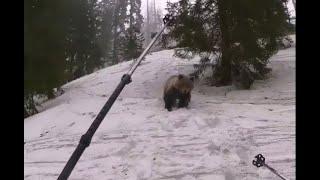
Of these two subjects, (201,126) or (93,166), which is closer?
(93,166)

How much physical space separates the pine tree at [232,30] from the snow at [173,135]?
3.38ft

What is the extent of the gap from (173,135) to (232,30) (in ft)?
18.4

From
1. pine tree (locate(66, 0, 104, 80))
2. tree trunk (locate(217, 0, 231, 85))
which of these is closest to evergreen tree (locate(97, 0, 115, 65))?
pine tree (locate(66, 0, 104, 80))

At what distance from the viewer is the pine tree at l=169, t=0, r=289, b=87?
14031 mm

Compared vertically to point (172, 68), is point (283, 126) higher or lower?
lower

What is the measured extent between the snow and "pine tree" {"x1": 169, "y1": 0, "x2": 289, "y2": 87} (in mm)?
1030

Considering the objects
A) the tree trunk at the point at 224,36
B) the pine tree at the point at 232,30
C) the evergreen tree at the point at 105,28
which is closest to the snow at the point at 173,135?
the tree trunk at the point at 224,36

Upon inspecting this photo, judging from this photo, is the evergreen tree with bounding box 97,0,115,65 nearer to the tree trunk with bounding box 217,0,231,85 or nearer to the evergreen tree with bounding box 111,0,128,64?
the evergreen tree with bounding box 111,0,128,64

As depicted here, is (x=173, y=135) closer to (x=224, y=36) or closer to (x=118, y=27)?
(x=224, y=36)

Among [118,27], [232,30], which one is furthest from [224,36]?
[118,27]

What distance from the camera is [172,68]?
1839 centimetres

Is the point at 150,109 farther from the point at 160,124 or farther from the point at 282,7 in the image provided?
the point at 282,7
